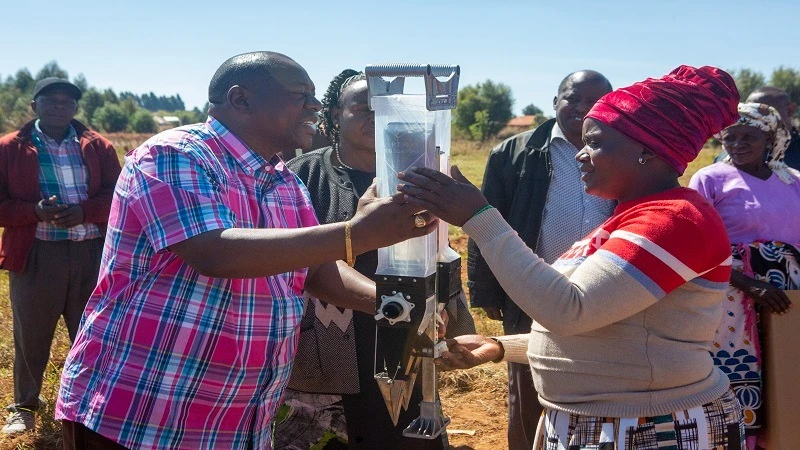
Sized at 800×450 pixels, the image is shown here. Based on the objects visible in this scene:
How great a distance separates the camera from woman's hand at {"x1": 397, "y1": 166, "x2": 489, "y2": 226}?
1.99 meters

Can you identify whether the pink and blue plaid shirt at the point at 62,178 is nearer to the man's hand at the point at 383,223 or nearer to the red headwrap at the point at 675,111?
the man's hand at the point at 383,223

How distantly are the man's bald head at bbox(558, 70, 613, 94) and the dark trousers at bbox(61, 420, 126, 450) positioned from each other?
2.92 m

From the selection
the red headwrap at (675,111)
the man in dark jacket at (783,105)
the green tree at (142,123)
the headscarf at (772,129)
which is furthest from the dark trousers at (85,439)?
the green tree at (142,123)

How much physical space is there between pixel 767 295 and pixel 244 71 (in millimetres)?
2932

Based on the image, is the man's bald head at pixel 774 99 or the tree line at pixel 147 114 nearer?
the man's bald head at pixel 774 99

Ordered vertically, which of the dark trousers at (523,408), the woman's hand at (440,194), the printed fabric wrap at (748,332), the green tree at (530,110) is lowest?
the green tree at (530,110)

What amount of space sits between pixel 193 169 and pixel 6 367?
17.6 feet

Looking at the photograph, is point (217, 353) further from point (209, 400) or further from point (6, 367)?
point (6, 367)

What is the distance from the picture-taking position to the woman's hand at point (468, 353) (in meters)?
2.35

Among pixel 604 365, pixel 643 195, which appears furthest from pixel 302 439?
pixel 643 195

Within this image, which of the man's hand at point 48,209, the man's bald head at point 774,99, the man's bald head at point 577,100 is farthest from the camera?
the man's bald head at point 774,99

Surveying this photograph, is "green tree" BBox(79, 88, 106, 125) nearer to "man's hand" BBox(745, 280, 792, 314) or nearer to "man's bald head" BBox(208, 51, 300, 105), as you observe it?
"man's hand" BBox(745, 280, 792, 314)

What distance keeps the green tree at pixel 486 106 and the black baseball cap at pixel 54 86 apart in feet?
170

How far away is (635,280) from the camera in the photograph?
1923 millimetres
